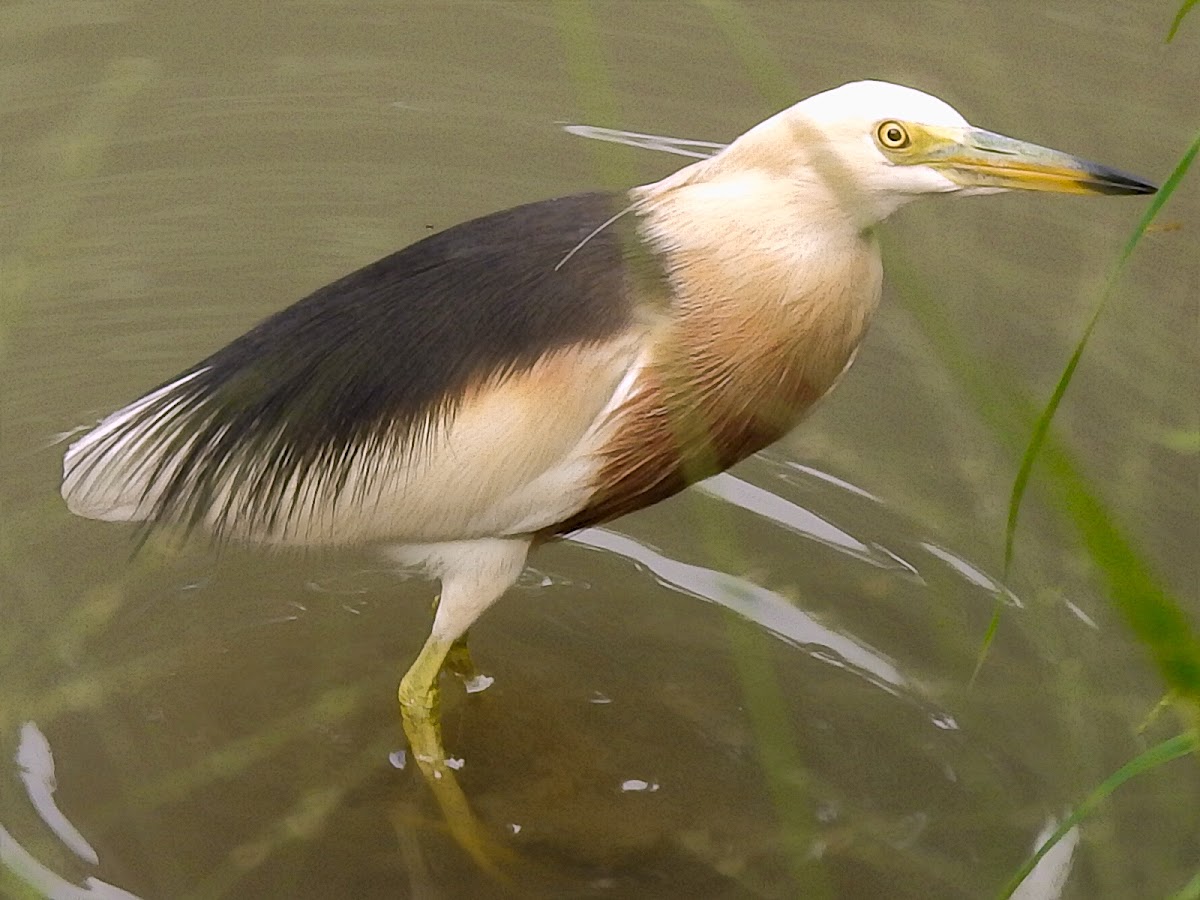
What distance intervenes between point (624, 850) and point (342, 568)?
660 mm

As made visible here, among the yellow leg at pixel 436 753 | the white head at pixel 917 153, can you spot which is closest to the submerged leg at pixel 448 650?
the yellow leg at pixel 436 753

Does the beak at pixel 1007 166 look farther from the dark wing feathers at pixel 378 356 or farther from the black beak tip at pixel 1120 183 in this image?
the dark wing feathers at pixel 378 356

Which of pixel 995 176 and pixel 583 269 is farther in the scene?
pixel 583 269

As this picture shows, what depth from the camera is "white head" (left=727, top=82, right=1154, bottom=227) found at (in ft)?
6.31

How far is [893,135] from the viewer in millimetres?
1934

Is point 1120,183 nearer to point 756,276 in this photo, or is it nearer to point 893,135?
point 893,135

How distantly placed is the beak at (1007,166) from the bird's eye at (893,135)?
0.09ft

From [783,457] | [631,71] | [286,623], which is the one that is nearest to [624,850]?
[286,623]

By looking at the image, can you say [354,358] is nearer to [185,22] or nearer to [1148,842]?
[1148,842]

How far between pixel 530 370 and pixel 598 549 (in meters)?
0.72

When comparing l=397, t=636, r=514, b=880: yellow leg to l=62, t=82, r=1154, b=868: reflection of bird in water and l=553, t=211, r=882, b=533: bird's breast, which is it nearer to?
l=62, t=82, r=1154, b=868: reflection of bird in water

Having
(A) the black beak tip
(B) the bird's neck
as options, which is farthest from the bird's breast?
(A) the black beak tip

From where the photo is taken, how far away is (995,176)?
193 centimetres

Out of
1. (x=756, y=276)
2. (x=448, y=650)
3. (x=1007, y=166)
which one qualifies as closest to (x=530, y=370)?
(x=756, y=276)
